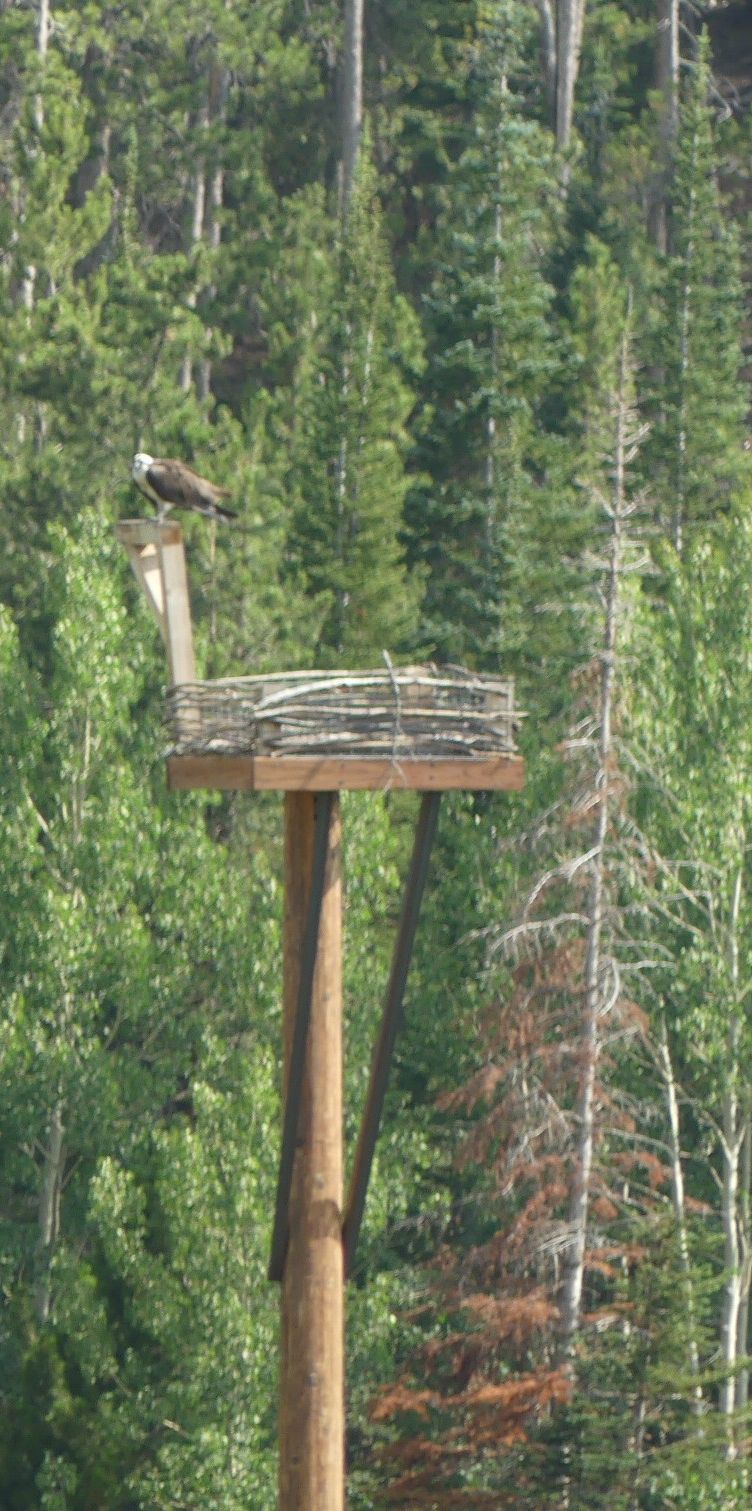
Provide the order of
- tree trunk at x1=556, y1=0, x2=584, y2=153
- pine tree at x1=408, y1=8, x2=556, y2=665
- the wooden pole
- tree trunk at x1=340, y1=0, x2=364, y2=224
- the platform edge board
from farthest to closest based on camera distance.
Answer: tree trunk at x1=556, y1=0, x2=584, y2=153 < tree trunk at x1=340, y1=0, x2=364, y2=224 < pine tree at x1=408, y1=8, x2=556, y2=665 < the wooden pole < the platform edge board

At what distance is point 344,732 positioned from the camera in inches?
362

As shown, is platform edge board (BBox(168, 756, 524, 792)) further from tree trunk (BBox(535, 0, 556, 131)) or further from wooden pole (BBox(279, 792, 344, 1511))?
tree trunk (BBox(535, 0, 556, 131))

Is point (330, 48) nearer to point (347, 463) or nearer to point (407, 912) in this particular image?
point (347, 463)

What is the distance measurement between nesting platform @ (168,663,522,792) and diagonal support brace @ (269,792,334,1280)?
0.31 meters

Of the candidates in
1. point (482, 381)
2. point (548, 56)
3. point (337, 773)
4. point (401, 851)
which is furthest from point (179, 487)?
point (548, 56)

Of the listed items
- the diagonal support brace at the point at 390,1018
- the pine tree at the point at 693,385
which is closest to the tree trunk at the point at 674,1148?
the pine tree at the point at 693,385

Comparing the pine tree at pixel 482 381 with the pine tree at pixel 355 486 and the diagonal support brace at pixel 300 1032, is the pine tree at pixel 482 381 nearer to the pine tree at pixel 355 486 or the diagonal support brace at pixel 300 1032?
the pine tree at pixel 355 486

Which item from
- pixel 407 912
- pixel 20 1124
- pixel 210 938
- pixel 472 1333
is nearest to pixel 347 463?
pixel 210 938

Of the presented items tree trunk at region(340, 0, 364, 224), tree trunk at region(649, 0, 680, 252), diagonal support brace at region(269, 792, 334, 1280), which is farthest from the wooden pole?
tree trunk at region(649, 0, 680, 252)

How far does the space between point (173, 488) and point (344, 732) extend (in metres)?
2.13

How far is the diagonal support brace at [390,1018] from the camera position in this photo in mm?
9680

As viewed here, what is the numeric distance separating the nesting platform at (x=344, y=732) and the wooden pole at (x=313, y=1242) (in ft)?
1.33

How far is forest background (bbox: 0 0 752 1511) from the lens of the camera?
2153 cm

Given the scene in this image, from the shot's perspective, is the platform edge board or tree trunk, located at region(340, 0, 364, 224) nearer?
the platform edge board
